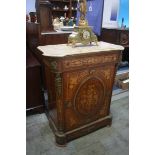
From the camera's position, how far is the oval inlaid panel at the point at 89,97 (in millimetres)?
1515

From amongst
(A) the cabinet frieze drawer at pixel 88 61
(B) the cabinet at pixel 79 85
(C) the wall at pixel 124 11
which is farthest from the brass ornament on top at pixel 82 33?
(C) the wall at pixel 124 11

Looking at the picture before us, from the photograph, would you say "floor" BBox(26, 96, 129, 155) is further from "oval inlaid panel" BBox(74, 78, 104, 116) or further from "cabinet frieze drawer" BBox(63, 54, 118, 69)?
"cabinet frieze drawer" BBox(63, 54, 118, 69)

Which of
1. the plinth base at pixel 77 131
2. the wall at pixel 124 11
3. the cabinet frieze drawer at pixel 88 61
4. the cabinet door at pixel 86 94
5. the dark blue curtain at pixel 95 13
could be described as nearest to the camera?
the cabinet frieze drawer at pixel 88 61

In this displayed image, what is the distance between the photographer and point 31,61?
203 cm

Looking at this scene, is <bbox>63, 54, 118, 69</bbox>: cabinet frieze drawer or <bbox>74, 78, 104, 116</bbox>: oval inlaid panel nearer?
<bbox>63, 54, 118, 69</bbox>: cabinet frieze drawer

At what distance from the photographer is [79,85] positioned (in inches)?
57.8

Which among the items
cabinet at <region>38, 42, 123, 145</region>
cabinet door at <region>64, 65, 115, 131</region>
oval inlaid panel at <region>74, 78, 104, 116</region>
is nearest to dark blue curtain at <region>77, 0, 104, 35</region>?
cabinet at <region>38, 42, 123, 145</region>

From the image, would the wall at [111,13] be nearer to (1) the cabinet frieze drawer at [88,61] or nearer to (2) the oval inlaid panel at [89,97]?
(1) the cabinet frieze drawer at [88,61]

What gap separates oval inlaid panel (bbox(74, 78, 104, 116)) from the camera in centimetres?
151

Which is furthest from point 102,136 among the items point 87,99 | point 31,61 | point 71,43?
point 31,61

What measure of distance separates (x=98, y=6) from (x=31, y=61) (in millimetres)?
973

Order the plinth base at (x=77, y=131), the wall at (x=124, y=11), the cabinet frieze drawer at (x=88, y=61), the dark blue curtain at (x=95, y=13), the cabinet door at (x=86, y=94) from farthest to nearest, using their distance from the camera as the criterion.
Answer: the wall at (x=124, y=11)
the dark blue curtain at (x=95, y=13)
the plinth base at (x=77, y=131)
the cabinet door at (x=86, y=94)
the cabinet frieze drawer at (x=88, y=61)

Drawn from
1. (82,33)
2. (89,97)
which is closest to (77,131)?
(89,97)

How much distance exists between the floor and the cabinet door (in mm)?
170
